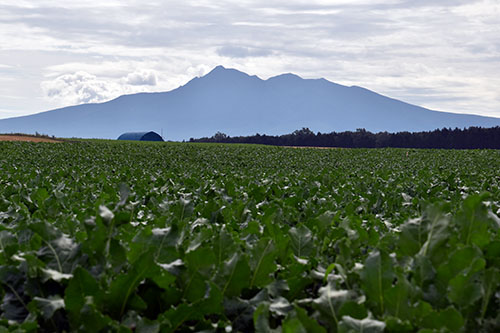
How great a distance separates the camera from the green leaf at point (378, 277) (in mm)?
1941

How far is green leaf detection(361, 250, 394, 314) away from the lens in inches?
76.4

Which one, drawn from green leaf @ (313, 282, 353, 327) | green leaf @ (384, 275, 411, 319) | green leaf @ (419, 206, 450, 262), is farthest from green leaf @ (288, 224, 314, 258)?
green leaf @ (384, 275, 411, 319)

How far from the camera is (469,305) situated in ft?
6.10

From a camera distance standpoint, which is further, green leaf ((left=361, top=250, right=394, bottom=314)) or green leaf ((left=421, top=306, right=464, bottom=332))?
green leaf ((left=361, top=250, right=394, bottom=314))

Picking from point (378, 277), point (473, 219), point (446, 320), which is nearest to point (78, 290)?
point (378, 277)

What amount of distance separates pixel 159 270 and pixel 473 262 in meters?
1.24

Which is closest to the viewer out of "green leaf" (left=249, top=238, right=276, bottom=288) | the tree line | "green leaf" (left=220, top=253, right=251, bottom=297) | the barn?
"green leaf" (left=220, top=253, right=251, bottom=297)

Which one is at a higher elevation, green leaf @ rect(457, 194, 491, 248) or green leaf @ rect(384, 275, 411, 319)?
green leaf @ rect(457, 194, 491, 248)

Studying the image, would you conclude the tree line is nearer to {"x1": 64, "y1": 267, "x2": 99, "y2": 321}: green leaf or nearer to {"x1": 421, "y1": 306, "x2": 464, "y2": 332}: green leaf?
{"x1": 421, "y1": 306, "x2": 464, "y2": 332}: green leaf

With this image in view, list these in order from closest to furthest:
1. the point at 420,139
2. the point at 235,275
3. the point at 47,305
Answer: the point at 47,305 → the point at 235,275 → the point at 420,139

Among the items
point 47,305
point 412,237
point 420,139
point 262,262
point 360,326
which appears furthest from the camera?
point 420,139

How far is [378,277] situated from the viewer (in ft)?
6.39

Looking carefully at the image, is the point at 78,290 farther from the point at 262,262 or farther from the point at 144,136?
the point at 144,136

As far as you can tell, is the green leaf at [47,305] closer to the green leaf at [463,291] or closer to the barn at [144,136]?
the green leaf at [463,291]
